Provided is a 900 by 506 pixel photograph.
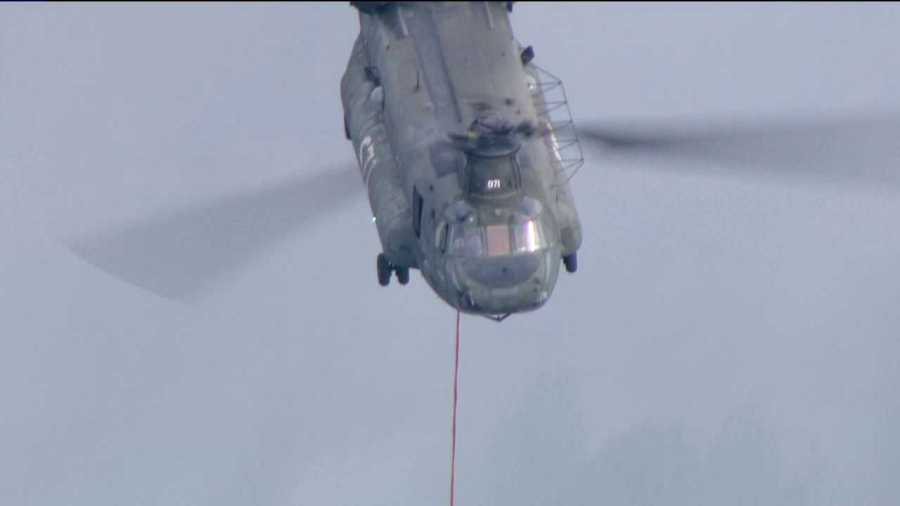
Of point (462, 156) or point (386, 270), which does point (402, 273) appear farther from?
point (462, 156)

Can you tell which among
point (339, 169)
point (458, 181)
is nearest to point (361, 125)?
point (339, 169)

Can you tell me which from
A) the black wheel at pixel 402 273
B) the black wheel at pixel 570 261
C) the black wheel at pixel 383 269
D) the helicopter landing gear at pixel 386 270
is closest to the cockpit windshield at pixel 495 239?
the black wheel at pixel 570 261

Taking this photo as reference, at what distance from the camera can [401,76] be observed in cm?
9406

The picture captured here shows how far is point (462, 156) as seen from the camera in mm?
88875

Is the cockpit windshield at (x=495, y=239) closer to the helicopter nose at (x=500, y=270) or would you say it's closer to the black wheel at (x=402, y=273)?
the helicopter nose at (x=500, y=270)

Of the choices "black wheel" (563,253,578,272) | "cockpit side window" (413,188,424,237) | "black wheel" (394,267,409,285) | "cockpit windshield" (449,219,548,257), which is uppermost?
"cockpit side window" (413,188,424,237)

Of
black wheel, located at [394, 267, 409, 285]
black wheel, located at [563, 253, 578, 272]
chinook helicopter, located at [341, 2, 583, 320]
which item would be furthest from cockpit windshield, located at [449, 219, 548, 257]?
black wheel, located at [394, 267, 409, 285]

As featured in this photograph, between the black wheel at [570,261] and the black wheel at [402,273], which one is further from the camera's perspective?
the black wheel at [402,273]

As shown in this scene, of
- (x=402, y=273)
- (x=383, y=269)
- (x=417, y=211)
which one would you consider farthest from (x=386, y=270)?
(x=417, y=211)

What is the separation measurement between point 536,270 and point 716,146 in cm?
1599

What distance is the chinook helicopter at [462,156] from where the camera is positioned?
283 ft

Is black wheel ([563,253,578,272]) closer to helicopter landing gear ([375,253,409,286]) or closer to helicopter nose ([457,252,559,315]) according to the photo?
helicopter nose ([457,252,559,315])

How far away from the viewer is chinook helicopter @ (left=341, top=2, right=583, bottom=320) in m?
86.1

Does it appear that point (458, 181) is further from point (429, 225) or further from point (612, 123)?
point (612, 123)
